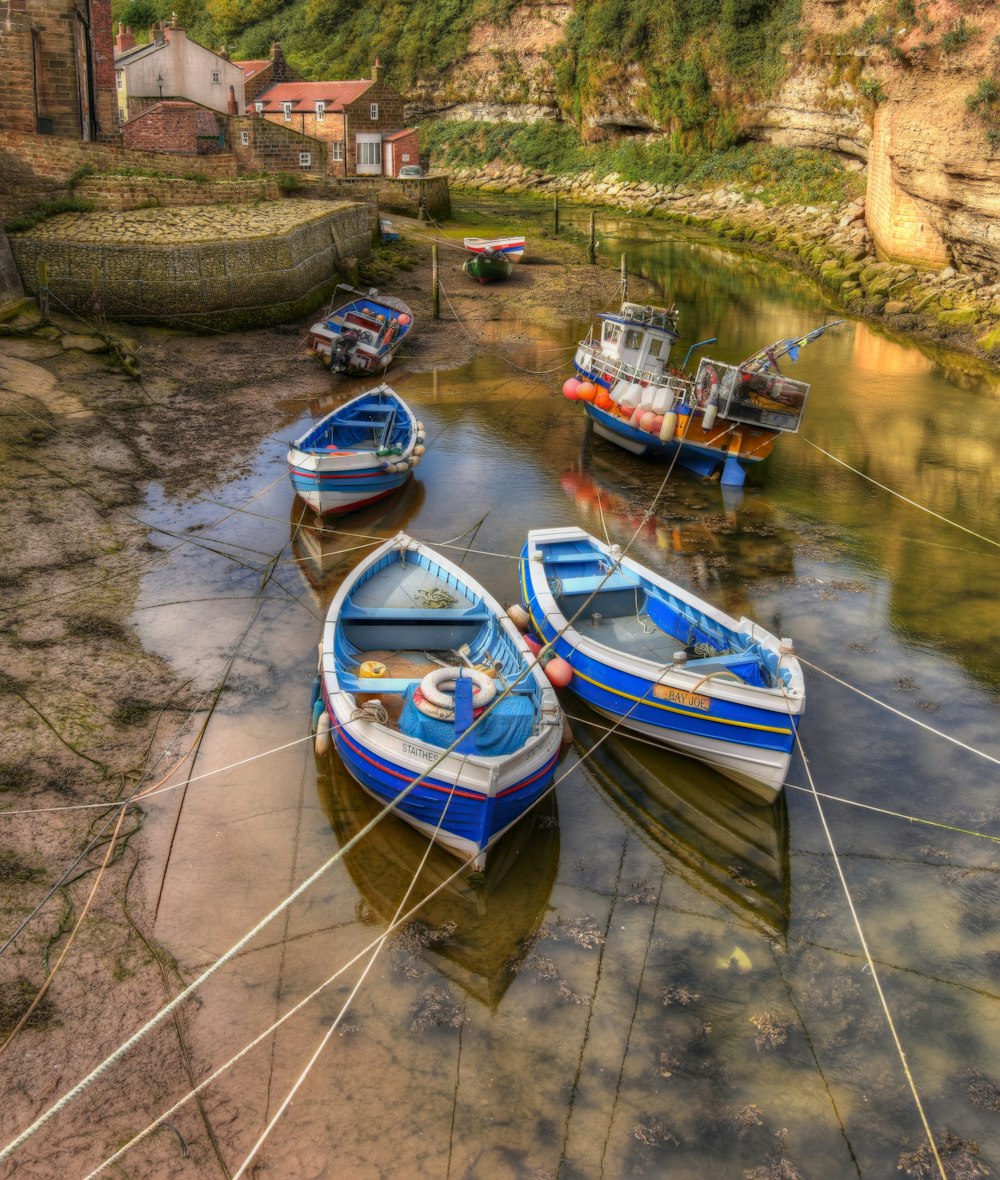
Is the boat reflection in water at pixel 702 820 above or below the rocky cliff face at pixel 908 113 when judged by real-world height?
below

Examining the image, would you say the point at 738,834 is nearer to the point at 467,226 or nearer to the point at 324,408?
the point at 324,408

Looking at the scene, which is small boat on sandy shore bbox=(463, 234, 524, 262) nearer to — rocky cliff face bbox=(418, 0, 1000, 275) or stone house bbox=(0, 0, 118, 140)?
stone house bbox=(0, 0, 118, 140)

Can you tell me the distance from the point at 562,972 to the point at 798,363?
75.1 feet

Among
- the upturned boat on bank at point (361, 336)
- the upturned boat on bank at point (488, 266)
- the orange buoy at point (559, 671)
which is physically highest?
the upturned boat on bank at point (488, 266)

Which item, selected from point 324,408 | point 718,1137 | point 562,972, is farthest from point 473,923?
point 324,408

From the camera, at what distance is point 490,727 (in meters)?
10.3

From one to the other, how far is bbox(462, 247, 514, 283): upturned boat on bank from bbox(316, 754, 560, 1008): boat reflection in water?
89.0ft

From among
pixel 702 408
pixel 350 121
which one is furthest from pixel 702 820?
pixel 350 121

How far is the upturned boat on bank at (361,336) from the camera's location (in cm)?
2462

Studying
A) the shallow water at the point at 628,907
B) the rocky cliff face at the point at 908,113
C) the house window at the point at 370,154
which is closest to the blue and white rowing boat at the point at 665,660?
the shallow water at the point at 628,907

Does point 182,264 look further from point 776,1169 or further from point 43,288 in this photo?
point 776,1169

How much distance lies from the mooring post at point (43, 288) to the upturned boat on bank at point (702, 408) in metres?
11.9

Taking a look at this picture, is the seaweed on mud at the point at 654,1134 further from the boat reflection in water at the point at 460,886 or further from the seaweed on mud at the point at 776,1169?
the boat reflection in water at the point at 460,886

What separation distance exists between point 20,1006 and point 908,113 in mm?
35901
